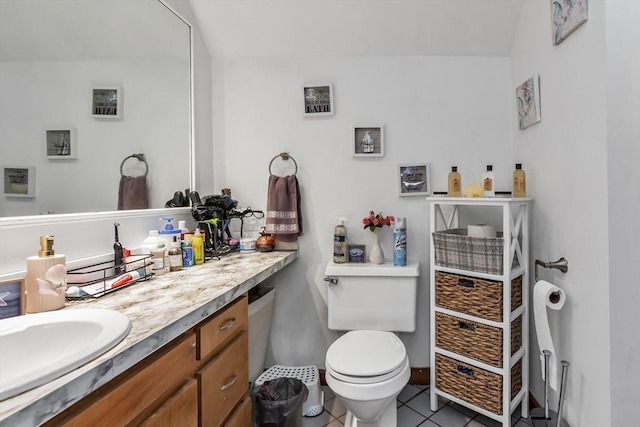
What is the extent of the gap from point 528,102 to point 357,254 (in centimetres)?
127

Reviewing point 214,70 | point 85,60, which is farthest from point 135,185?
point 214,70

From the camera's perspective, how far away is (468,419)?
1.69 meters

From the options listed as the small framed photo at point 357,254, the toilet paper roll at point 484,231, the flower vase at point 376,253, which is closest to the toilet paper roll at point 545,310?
the toilet paper roll at point 484,231

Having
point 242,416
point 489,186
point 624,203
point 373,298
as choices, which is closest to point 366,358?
point 373,298

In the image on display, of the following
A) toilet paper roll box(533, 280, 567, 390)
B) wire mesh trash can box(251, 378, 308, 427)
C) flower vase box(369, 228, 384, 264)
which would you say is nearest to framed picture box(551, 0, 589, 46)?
toilet paper roll box(533, 280, 567, 390)

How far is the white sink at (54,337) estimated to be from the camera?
2.33 ft

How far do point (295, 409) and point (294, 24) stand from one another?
6.95 ft

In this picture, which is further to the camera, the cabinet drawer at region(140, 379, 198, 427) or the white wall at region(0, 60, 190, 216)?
the white wall at region(0, 60, 190, 216)

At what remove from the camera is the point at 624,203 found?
1.17 meters

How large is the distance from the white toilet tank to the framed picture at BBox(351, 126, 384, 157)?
0.72 meters

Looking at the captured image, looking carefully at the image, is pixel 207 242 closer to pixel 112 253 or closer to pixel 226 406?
pixel 112 253

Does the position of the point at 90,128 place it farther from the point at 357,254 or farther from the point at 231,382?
the point at 357,254

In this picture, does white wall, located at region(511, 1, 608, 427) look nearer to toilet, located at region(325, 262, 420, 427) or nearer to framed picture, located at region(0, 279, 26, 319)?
toilet, located at region(325, 262, 420, 427)

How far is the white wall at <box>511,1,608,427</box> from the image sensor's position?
1196 millimetres
